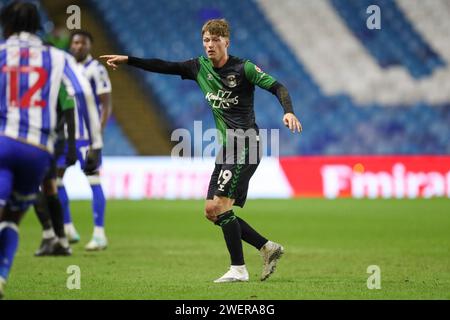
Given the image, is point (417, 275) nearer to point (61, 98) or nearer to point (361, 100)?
point (61, 98)

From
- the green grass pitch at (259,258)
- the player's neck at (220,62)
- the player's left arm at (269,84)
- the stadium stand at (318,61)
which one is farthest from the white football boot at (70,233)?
the stadium stand at (318,61)

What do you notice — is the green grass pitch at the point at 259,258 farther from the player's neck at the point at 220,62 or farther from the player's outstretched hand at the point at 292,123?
the player's neck at the point at 220,62

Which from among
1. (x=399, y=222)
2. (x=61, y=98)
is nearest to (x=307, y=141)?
(x=399, y=222)

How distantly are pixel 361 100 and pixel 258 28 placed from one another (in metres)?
3.20

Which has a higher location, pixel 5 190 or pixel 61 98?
pixel 61 98

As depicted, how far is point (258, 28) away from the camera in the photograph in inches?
893

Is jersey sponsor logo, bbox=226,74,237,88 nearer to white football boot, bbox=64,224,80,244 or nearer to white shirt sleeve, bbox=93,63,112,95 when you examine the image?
white shirt sleeve, bbox=93,63,112,95

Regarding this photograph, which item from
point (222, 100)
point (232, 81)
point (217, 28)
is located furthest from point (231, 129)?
point (217, 28)

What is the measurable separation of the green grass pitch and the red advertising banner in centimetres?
153

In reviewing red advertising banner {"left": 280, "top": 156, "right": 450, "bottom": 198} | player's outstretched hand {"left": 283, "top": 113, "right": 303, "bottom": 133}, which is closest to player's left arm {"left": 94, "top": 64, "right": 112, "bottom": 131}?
player's outstretched hand {"left": 283, "top": 113, "right": 303, "bottom": 133}

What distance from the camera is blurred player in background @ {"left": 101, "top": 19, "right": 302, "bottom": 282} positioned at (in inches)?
274

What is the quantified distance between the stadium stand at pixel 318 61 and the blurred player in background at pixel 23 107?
54.3ft

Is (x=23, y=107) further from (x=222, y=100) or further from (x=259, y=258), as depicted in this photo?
(x=259, y=258)

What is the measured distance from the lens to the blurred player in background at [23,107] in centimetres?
509
